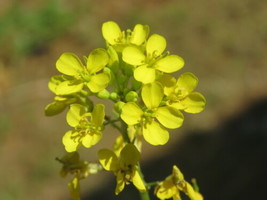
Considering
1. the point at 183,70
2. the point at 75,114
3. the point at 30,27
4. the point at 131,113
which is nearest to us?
the point at 131,113

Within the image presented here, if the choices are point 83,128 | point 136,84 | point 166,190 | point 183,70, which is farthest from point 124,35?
point 183,70

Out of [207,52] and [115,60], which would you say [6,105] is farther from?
[115,60]

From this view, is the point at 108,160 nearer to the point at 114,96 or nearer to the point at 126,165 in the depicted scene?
the point at 126,165


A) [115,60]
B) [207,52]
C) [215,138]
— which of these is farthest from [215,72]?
[115,60]

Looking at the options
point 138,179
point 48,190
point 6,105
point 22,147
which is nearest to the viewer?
point 138,179

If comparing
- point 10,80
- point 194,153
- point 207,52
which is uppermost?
point 10,80

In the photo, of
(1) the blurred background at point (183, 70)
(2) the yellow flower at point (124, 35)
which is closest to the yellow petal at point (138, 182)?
(2) the yellow flower at point (124, 35)

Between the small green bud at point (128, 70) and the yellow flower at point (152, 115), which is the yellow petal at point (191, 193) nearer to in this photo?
the yellow flower at point (152, 115)

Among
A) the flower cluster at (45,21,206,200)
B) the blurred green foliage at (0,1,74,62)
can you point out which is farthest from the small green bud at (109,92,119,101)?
the blurred green foliage at (0,1,74,62)

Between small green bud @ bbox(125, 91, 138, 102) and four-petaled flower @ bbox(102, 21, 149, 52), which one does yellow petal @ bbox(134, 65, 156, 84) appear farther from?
four-petaled flower @ bbox(102, 21, 149, 52)
